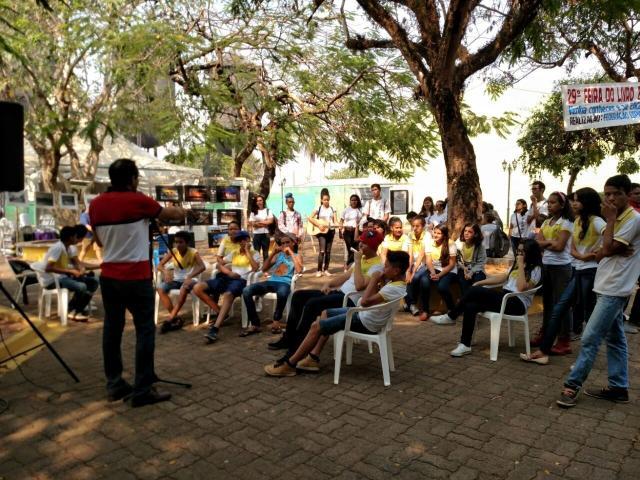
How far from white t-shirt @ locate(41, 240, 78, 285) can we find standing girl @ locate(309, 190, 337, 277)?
4.61 meters

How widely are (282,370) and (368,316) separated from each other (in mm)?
Answer: 900

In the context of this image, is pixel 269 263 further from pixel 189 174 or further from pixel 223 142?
pixel 189 174

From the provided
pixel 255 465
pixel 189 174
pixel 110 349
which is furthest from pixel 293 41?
pixel 255 465

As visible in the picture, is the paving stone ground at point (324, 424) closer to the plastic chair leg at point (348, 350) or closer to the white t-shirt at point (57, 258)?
the plastic chair leg at point (348, 350)

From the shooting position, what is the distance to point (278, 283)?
6328 mm

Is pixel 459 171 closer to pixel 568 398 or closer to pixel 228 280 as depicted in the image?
pixel 228 280

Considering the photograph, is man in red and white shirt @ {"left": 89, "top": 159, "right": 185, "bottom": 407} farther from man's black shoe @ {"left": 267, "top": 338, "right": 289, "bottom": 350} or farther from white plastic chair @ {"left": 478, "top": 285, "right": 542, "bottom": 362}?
white plastic chair @ {"left": 478, "top": 285, "right": 542, "bottom": 362}

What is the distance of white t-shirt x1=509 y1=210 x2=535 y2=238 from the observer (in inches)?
395

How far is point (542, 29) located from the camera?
1087 centimetres

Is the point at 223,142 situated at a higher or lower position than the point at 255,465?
higher

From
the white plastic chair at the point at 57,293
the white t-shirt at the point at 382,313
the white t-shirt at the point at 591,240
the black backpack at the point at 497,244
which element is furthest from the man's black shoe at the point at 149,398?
the black backpack at the point at 497,244

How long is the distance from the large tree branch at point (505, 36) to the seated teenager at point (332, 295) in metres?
5.97

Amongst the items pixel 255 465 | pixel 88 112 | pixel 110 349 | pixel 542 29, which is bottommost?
pixel 255 465

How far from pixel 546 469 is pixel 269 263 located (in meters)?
4.03
